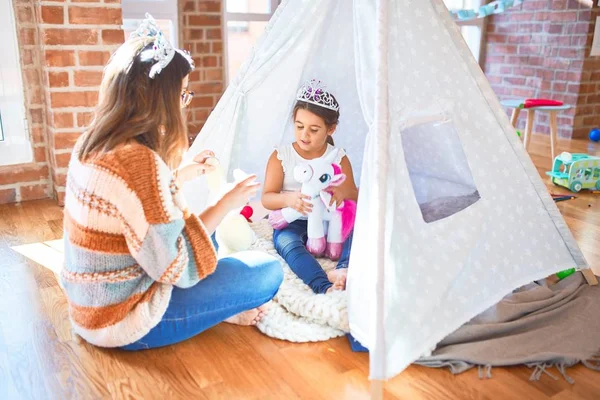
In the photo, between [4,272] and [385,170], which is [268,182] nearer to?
[385,170]

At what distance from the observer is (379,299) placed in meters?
1.31

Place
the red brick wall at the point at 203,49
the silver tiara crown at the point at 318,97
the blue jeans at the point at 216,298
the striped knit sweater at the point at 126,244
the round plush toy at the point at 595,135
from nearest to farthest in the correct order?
the striped knit sweater at the point at 126,244
the blue jeans at the point at 216,298
the silver tiara crown at the point at 318,97
the red brick wall at the point at 203,49
the round plush toy at the point at 595,135

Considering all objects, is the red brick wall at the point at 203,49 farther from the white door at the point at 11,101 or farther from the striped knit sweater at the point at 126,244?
the striped knit sweater at the point at 126,244

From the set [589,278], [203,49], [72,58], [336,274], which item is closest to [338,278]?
[336,274]

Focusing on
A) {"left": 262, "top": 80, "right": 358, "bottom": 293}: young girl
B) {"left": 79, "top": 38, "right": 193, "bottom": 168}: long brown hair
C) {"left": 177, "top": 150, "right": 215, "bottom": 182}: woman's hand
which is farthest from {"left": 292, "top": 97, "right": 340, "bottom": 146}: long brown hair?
{"left": 79, "top": 38, "right": 193, "bottom": 168}: long brown hair

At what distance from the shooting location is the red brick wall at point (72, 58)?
250cm

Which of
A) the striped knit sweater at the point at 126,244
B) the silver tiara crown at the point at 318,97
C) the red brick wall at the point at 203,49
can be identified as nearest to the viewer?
the striped knit sweater at the point at 126,244

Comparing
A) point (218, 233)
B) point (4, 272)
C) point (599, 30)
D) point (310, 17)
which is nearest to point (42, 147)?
point (4, 272)

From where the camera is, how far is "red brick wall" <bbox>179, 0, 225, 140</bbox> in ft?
11.8

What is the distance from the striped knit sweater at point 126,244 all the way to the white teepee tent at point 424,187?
0.43m

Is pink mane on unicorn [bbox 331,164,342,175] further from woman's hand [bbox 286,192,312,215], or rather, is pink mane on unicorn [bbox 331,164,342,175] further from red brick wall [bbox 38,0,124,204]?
red brick wall [bbox 38,0,124,204]

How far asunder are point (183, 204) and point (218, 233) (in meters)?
0.60

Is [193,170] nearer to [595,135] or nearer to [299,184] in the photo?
[299,184]

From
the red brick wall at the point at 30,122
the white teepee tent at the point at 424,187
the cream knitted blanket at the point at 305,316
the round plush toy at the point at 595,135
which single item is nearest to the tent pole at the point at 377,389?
the white teepee tent at the point at 424,187
